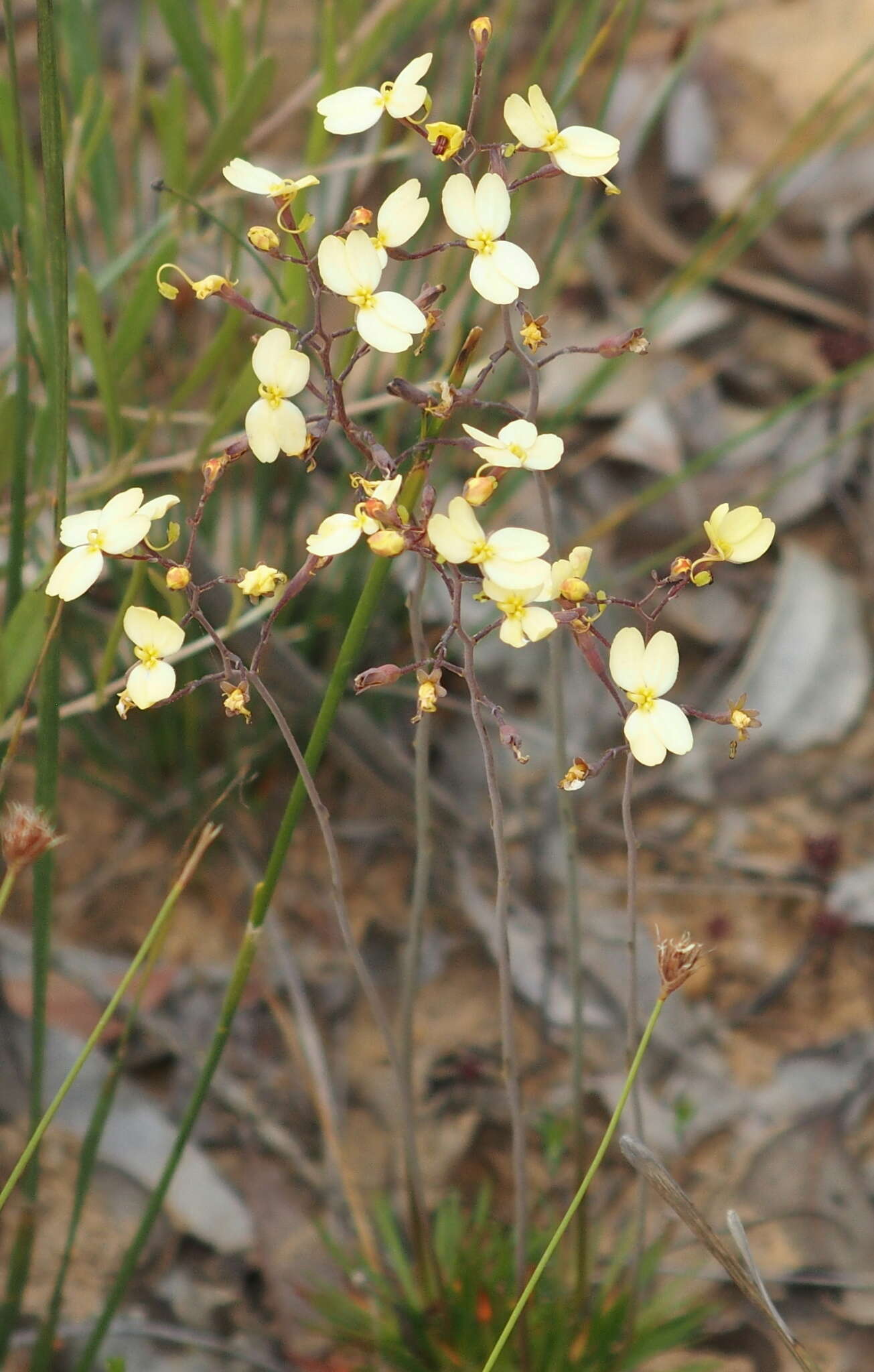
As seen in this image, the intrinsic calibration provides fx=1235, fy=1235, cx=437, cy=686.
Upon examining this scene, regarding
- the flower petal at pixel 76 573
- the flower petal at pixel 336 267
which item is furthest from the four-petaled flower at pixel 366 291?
the flower petal at pixel 76 573

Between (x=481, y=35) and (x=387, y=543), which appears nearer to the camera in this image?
(x=387, y=543)

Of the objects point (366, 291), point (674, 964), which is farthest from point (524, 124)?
point (674, 964)

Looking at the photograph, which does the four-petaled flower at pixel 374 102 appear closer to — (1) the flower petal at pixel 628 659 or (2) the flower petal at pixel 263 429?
(2) the flower petal at pixel 263 429

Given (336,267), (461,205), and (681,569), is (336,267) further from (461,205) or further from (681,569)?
(681,569)

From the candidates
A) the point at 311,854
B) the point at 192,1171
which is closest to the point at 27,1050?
the point at 192,1171

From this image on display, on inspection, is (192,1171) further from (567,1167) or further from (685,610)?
(685,610)

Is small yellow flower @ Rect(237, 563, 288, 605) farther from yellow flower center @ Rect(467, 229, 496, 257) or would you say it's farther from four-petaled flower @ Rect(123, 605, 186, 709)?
yellow flower center @ Rect(467, 229, 496, 257)
